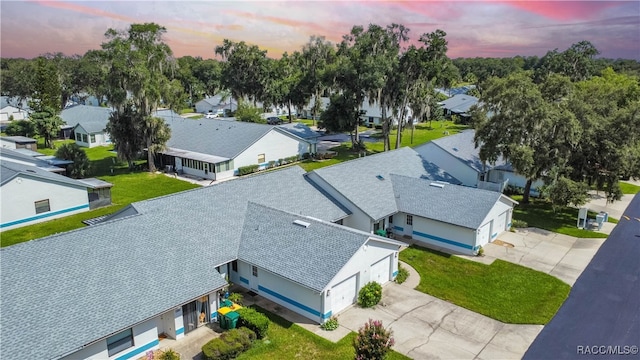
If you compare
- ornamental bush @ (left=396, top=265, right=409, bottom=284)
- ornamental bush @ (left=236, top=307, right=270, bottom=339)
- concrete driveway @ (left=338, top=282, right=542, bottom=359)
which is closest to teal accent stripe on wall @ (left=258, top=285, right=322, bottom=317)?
concrete driveway @ (left=338, top=282, right=542, bottom=359)

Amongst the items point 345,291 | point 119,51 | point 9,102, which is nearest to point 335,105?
point 119,51

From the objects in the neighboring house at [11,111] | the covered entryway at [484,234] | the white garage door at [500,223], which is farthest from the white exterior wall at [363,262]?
the neighboring house at [11,111]

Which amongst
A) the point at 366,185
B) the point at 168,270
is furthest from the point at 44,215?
the point at 366,185

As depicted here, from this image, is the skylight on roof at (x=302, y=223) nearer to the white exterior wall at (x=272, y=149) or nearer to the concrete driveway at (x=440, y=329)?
the concrete driveway at (x=440, y=329)

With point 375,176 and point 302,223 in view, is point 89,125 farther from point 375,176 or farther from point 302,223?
point 302,223

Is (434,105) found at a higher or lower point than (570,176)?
higher

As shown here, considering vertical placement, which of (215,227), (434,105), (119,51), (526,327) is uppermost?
(119,51)

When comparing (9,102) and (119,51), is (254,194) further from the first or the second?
(9,102)
